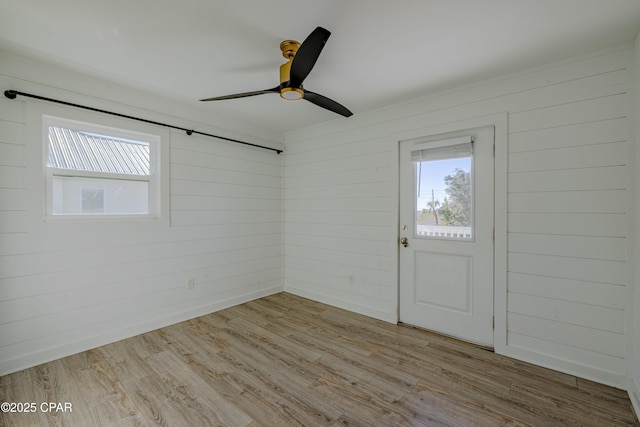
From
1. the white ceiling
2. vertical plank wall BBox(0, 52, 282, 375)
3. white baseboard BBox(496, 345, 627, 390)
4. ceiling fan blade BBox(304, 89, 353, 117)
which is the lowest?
white baseboard BBox(496, 345, 627, 390)

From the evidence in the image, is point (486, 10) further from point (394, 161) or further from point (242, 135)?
point (242, 135)

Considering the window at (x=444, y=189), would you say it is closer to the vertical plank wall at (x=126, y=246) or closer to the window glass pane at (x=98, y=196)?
the vertical plank wall at (x=126, y=246)

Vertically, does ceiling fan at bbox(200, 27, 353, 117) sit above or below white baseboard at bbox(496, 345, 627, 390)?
above

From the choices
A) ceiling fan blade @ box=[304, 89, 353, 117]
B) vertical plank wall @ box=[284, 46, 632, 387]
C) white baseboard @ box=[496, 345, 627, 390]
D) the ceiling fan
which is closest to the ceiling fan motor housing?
the ceiling fan

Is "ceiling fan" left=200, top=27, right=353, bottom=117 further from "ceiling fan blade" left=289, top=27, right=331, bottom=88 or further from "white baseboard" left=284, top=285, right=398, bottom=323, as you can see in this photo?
"white baseboard" left=284, top=285, right=398, bottom=323

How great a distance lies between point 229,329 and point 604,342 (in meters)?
3.27

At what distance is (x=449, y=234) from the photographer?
290 centimetres

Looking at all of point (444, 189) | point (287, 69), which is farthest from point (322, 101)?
point (444, 189)

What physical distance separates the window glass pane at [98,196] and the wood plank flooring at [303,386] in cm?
130

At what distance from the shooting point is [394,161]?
3.23 meters

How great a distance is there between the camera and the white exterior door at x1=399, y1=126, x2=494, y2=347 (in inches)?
105

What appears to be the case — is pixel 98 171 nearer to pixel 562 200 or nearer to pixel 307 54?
pixel 307 54

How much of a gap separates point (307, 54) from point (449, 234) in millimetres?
2180

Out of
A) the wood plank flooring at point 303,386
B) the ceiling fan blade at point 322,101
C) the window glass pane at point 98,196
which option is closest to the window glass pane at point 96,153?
the window glass pane at point 98,196
